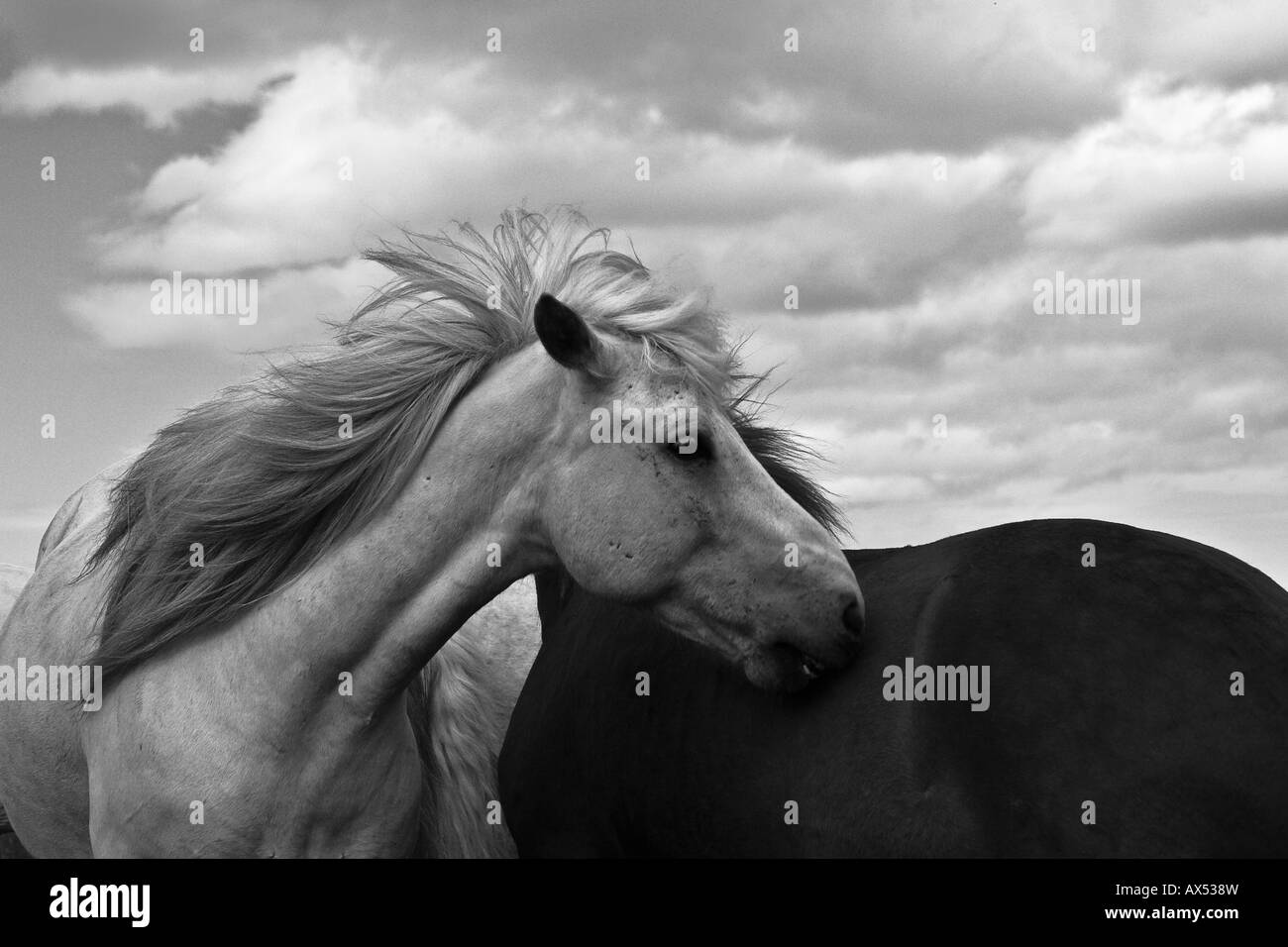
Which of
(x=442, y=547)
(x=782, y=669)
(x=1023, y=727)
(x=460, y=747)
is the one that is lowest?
(x=460, y=747)

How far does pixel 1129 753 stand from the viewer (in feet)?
10.0

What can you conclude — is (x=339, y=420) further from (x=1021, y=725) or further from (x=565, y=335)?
(x=1021, y=725)

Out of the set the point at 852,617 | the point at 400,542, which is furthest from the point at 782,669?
the point at 400,542

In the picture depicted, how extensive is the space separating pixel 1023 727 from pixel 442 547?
1.84 metres

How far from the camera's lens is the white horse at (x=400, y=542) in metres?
3.78

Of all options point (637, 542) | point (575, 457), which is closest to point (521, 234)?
point (575, 457)

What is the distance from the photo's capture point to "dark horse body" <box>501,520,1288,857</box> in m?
3.03

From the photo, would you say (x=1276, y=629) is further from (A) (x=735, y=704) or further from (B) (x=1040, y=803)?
(A) (x=735, y=704)

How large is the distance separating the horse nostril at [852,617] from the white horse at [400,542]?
12 millimetres

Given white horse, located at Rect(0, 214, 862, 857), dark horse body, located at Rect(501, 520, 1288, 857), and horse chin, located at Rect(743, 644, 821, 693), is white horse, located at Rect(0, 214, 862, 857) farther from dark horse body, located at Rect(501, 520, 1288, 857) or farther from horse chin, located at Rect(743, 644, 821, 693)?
dark horse body, located at Rect(501, 520, 1288, 857)

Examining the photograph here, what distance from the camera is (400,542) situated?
3902mm

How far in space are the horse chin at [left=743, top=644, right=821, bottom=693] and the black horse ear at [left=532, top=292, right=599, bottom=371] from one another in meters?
1.04

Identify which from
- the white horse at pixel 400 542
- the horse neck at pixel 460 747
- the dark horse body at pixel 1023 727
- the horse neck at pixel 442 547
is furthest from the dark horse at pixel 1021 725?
the horse neck at pixel 460 747
